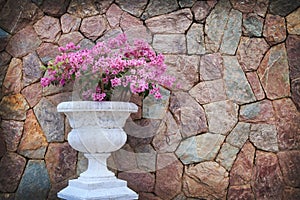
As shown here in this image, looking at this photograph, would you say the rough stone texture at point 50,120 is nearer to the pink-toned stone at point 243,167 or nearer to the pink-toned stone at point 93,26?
the pink-toned stone at point 93,26

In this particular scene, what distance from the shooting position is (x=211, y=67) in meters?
3.18

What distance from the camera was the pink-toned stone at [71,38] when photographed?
Answer: 3.34 metres

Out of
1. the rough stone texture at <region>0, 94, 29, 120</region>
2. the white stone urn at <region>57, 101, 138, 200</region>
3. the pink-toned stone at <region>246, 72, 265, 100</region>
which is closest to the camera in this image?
the white stone urn at <region>57, 101, 138, 200</region>

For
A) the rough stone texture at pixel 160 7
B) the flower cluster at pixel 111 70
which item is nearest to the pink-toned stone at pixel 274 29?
the rough stone texture at pixel 160 7

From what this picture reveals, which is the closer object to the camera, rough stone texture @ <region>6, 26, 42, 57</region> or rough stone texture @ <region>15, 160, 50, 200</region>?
rough stone texture @ <region>15, 160, 50, 200</region>

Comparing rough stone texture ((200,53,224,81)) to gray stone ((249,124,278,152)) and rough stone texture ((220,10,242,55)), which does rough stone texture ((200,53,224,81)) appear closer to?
rough stone texture ((220,10,242,55))

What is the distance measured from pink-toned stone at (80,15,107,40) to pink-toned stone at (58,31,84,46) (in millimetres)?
50

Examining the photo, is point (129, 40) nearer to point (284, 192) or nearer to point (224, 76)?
point (224, 76)

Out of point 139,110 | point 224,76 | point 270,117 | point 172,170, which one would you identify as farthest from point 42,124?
point 270,117

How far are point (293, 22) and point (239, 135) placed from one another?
94 cm

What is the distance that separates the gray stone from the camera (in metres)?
3.05

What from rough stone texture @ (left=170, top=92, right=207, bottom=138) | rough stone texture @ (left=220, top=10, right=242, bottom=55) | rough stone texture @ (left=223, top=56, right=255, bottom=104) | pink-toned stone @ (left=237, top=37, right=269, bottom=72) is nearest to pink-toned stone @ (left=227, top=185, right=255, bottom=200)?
rough stone texture @ (left=170, top=92, right=207, bottom=138)

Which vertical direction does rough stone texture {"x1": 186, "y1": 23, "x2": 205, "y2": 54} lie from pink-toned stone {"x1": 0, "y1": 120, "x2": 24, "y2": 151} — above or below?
above

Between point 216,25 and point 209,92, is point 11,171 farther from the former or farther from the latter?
point 216,25
